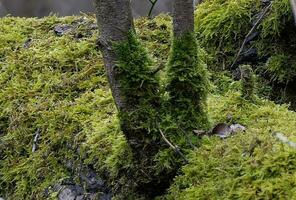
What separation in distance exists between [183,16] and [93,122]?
2.52ft

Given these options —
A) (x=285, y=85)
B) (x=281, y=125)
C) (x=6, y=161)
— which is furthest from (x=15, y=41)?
(x=281, y=125)

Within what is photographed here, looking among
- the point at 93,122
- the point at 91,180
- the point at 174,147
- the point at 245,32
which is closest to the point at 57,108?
the point at 93,122

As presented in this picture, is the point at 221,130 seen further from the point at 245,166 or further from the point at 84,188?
the point at 84,188

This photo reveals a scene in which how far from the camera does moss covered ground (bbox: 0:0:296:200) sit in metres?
1.60

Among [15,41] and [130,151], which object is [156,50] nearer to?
[15,41]

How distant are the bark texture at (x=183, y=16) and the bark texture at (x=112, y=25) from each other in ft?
0.57

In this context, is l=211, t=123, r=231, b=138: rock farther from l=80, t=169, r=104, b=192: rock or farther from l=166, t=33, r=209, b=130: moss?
l=80, t=169, r=104, b=192: rock

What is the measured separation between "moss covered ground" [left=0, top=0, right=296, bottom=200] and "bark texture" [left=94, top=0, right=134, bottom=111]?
176 millimetres

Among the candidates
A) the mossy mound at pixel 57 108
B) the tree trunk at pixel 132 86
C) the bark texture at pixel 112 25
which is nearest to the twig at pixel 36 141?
the mossy mound at pixel 57 108

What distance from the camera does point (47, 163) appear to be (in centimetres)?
244

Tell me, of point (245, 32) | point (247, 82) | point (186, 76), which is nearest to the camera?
point (186, 76)

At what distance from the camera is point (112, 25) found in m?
1.81

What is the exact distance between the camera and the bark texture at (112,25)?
70.7 inches

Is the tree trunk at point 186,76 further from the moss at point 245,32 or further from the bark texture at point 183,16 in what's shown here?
the moss at point 245,32
